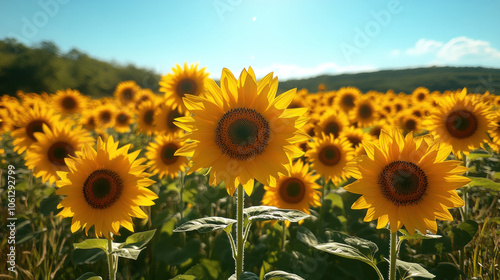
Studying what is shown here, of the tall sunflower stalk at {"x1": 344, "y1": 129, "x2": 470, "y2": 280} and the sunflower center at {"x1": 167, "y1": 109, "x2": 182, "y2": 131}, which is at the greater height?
the sunflower center at {"x1": 167, "y1": 109, "x2": 182, "y2": 131}

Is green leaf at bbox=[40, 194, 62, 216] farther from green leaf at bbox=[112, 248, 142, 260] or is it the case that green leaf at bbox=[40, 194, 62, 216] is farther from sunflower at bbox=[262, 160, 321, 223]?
sunflower at bbox=[262, 160, 321, 223]

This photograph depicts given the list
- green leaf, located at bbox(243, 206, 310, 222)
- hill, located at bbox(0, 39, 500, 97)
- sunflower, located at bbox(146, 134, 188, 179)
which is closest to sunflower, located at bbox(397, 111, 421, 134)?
sunflower, located at bbox(146, 134, 188, 179)

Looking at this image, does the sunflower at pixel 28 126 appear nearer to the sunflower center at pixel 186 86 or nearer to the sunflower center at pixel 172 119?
the sunflower center at pixel 172 119

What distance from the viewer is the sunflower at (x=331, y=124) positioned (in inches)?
283

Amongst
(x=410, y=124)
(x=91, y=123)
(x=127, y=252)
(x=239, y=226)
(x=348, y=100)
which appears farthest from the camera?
(x=348, y=100)

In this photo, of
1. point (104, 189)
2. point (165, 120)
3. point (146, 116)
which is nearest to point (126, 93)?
point (146, 116)

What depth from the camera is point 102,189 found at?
285 cm

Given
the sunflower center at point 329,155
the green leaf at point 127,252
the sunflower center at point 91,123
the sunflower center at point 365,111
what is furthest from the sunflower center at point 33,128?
the sunflower center at point 365,111

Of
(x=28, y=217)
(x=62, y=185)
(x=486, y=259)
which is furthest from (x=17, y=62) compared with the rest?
(x=486, y=259)

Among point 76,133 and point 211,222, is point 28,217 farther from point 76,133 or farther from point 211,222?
point 211,222

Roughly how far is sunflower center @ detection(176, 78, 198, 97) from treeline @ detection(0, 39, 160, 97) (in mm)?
27413

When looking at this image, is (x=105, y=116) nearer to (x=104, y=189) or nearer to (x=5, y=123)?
(x=5, y=123)

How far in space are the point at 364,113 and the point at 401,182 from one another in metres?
7.58

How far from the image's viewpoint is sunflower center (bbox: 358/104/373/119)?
950cm
